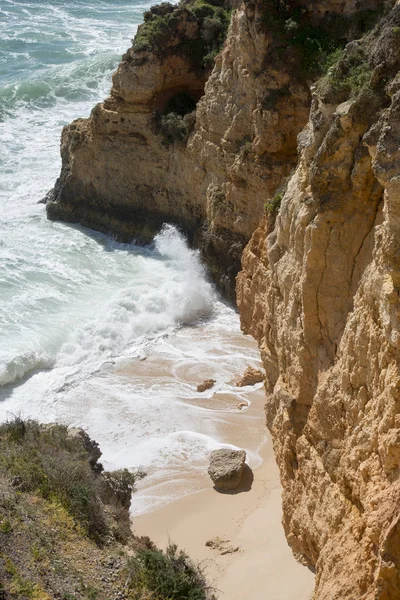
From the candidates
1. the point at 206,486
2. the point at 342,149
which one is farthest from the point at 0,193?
the point at 342,149

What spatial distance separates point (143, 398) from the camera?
1473 cm

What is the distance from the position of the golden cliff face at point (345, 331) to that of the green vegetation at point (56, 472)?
268 centimetres

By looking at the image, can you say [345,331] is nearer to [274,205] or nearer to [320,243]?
[320,243]

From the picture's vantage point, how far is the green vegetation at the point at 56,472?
29.1 feet

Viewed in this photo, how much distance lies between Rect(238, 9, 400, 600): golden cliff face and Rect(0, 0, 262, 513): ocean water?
3.27 meters

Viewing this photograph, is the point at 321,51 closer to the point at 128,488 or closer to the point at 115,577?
the point at 128,488

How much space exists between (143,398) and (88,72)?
79.3 ft

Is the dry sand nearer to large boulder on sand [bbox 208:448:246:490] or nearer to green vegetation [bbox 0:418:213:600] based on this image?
large boulder on sand [bbox 208:448:246:490]

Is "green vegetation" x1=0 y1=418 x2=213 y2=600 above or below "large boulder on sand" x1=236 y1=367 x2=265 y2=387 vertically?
above

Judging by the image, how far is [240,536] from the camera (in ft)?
34.5

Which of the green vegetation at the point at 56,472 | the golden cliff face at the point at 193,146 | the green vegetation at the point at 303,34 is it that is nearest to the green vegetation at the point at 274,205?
the golden cliff face at the point at 193,146

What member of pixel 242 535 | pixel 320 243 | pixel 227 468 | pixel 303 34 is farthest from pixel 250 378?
pixel 303 34

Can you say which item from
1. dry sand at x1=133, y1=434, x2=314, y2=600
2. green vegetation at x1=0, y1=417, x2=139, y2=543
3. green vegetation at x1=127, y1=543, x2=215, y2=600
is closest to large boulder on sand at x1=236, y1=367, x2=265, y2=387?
dry sand at x1=133, y1=434, x2=314, y2=600

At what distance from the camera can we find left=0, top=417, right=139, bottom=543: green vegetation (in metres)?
8.86
